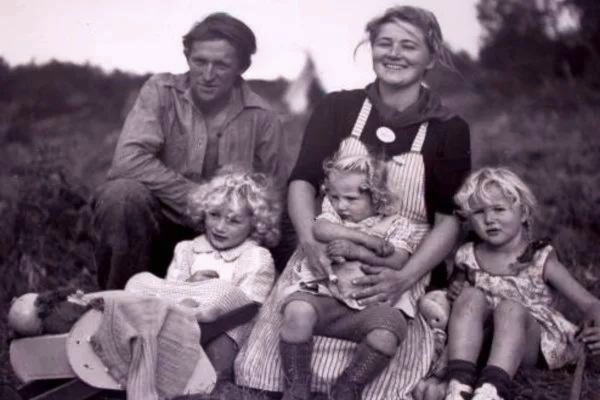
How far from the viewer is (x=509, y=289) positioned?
3797 millimetres

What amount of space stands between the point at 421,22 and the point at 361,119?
1.53 ft

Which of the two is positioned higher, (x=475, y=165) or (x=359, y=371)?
(x=475, y=165)

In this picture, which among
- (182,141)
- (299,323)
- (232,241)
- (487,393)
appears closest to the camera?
(487,393)

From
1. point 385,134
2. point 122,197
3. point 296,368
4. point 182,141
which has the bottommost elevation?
point 296,368

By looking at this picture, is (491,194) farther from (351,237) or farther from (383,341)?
(383,341)

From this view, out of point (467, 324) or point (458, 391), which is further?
point (467, 324)

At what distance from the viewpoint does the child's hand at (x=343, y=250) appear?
364 cm

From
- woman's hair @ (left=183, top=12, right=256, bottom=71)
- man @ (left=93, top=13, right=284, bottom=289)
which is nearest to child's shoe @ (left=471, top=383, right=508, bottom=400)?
man @ (left=93, top=13, right=284, bottom=289)

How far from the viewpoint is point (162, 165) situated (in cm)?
431

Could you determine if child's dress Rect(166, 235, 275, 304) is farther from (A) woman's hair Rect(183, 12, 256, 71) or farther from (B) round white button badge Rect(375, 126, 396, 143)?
(A) woman's hair Rect(183, 12, 256, 71)

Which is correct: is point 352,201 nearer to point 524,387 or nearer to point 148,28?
point 524,387

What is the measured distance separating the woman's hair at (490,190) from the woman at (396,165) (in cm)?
14

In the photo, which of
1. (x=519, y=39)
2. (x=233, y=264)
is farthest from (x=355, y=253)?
(x=519, y=39)

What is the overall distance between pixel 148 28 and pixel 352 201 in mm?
1484
